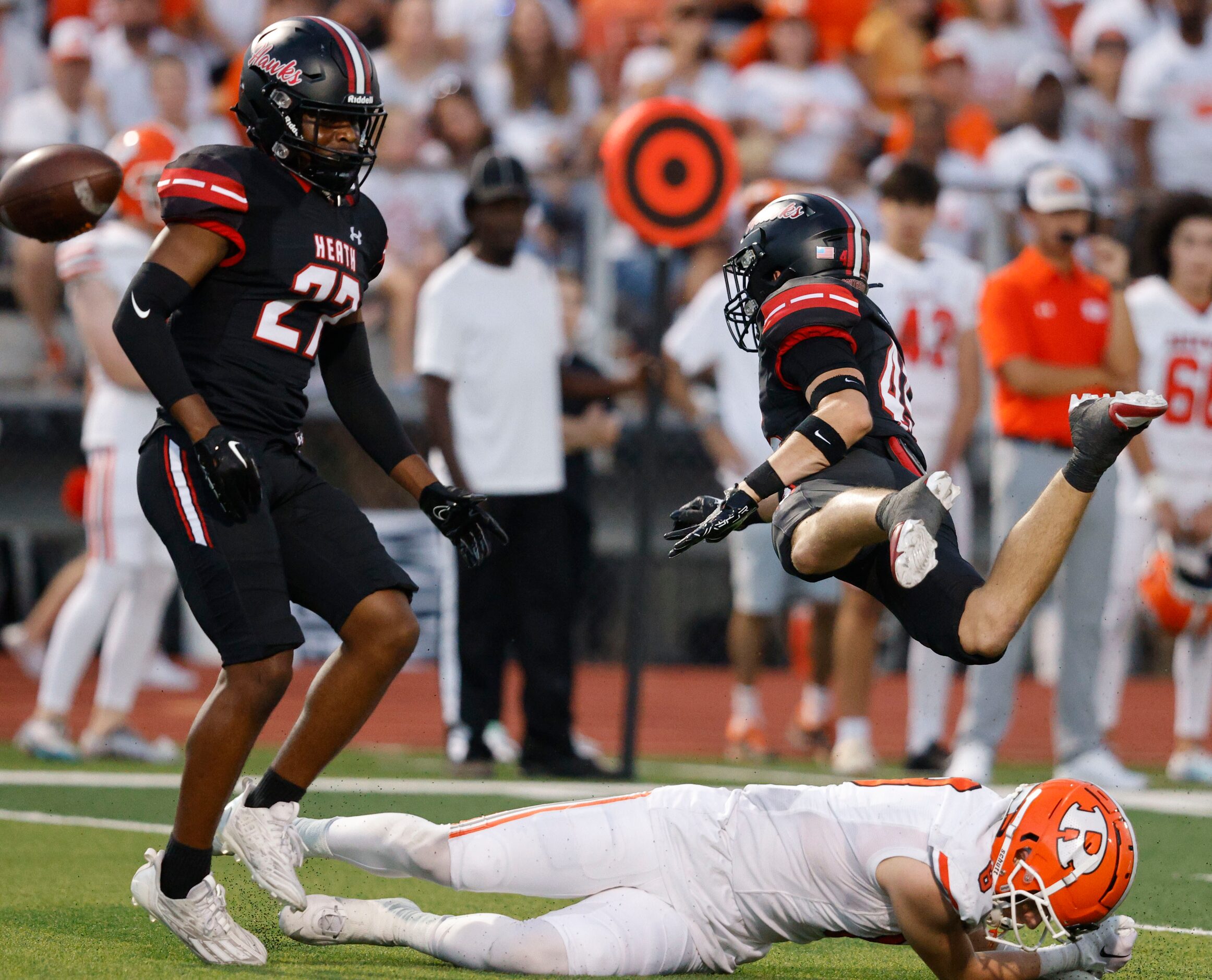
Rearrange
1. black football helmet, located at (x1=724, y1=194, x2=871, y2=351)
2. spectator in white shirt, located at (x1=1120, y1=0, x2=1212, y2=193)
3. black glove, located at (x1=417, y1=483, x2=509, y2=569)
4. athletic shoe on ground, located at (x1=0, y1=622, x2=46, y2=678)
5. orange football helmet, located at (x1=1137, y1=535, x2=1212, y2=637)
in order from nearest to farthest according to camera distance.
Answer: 1. black football helmet, located at (x1=724, y1=194, x2=871, y2=351)
2. black glove, located at (x1=417, y1=483, x2=509, y2=569)
3. orange football helmet, located at (x1=1137, y1=535, x2=1212, y2=637)
4. athletic shoe on ground, located at (x1=0, y1=622, x2=46, y2=678)
5. spectator in white shirt, located at (x1=1120, y1=0, x2=1212, y2=193)

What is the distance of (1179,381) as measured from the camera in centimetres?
732

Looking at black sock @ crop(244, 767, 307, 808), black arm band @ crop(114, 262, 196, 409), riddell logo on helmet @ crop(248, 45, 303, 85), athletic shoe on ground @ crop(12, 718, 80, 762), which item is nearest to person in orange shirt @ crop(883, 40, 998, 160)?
athletic shoe on ground @ crop(12, 718, 80, 762)

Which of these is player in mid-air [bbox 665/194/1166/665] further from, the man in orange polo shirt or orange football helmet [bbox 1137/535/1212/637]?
orange football helmet [bbox 1137/535/1212/637]

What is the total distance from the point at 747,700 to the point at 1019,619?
149 inches

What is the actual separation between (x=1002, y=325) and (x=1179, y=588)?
4.41 feet

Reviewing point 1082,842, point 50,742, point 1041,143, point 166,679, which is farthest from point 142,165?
point 1041,143

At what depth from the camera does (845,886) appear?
3.46 metres

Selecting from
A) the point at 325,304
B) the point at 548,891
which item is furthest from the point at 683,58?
the point at 548,891

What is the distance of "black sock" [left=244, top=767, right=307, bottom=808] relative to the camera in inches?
153

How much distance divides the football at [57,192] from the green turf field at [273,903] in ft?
5.34

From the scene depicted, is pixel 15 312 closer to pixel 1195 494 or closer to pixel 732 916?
pixel 1195 494

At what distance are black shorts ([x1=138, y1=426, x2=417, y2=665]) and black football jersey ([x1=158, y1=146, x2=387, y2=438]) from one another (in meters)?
0.14

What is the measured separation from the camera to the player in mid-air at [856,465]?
12.3ft

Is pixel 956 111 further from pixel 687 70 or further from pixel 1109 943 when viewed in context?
pixel 1109 943
